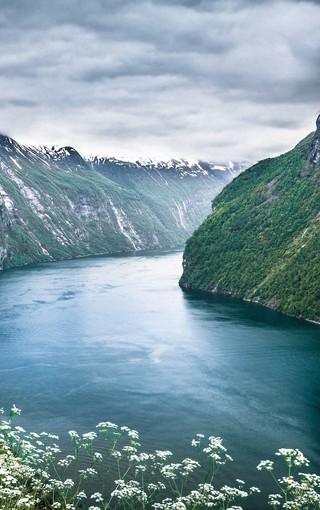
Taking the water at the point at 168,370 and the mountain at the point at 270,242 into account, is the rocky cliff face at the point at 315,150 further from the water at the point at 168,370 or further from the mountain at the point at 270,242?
the water at the point at 168,370

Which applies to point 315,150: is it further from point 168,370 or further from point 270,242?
point 168,370

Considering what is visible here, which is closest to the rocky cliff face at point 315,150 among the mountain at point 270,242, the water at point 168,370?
the mountain at point 270,242

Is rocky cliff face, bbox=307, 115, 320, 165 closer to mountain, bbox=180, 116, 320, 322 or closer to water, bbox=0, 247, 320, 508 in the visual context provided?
mountain, bbox=180, 116, 320, 322

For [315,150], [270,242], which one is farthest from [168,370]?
[315,150]

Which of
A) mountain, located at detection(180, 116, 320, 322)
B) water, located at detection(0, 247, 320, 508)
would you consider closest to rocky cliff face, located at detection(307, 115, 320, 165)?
mountain, located at detection(180, 116, 320, 322)

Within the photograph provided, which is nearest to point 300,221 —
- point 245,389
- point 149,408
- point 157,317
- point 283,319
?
point 283,319
